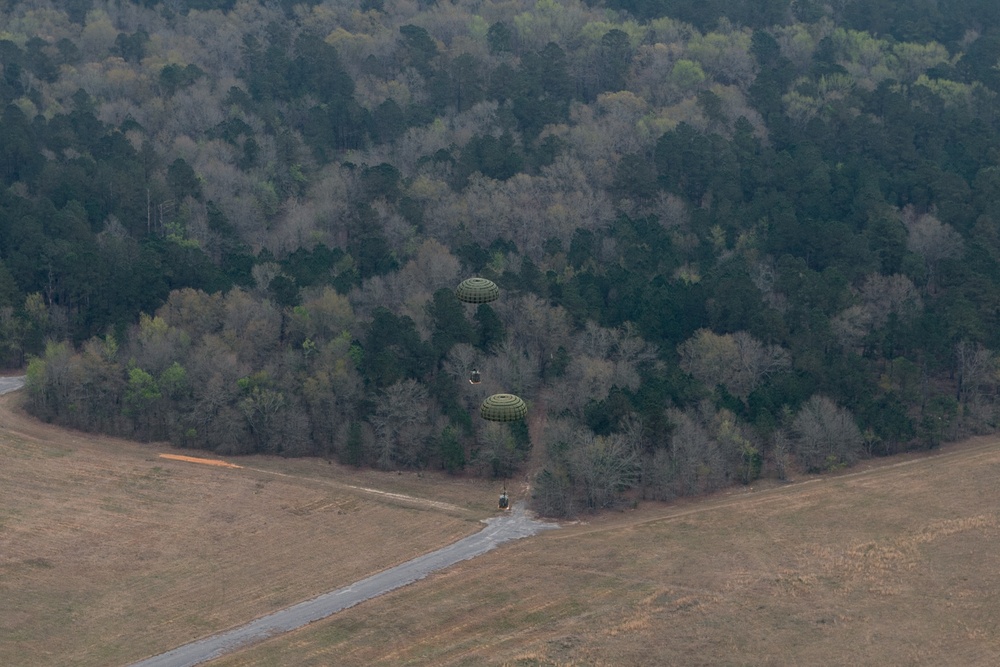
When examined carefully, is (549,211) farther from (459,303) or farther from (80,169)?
(80,169)

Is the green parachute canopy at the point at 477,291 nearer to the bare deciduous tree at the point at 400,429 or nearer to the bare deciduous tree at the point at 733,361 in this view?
the bare deciduous tree at the point at 400,429

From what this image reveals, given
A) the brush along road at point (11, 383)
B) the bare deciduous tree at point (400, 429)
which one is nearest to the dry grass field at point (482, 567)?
the bare deciduous tree at point (400, 429)

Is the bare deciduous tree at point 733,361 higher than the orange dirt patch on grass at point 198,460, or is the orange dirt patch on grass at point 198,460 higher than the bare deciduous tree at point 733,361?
the bare deciduous tree at point 733,361

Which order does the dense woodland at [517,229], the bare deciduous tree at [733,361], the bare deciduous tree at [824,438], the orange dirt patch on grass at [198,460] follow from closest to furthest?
the bare deciduous tree at [824,438], the orange dirt patch on grass at [198,460], the dense woodland at [517,229], the bare deciduous tree at [733,361]

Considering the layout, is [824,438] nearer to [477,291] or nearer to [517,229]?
[477,291]

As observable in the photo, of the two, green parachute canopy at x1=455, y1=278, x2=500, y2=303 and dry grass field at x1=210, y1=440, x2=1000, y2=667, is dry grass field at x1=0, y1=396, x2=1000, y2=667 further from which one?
green parachute canopy at x1=455, y1=278, x2=500, y2=303

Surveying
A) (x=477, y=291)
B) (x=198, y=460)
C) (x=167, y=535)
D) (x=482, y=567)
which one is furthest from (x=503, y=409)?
(x=198, y=460)

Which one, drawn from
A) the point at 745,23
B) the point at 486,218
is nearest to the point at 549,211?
the point at 486,218
